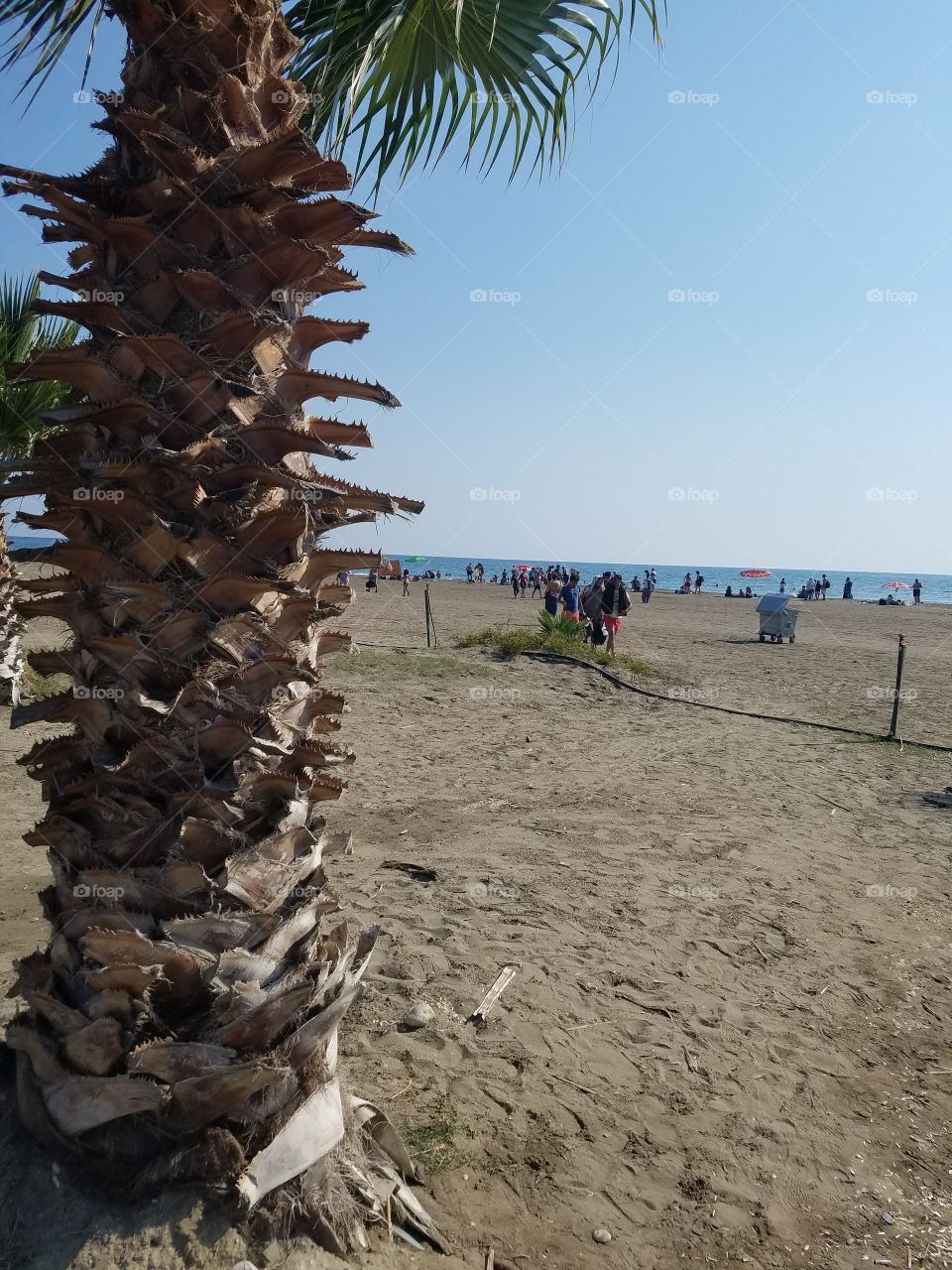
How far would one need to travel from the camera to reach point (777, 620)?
95.0 feet

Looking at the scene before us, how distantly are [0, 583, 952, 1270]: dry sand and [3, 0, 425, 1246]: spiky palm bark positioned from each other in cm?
32

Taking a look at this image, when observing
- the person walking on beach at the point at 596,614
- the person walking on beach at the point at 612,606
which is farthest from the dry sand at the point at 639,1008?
the person walking on beach at the point at 596,614

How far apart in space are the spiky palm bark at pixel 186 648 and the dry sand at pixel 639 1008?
32 cm

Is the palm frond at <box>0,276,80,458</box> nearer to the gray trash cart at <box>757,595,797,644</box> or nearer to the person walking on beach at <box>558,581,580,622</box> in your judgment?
the person walking on beach at <box>558,581,580,622</box>

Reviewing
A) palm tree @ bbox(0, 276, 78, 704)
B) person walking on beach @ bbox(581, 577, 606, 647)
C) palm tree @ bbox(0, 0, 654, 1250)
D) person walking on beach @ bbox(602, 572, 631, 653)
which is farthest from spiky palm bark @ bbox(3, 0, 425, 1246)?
person walking on beach @ bbox(581, 577, 606, 647)

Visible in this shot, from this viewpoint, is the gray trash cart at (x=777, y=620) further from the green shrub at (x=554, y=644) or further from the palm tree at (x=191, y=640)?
the palm tree at (x=191, y=640)

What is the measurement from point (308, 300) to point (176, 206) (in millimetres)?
469

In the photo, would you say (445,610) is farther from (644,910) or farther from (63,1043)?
(63,1043)

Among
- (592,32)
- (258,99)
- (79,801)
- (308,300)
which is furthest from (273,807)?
(592,32)

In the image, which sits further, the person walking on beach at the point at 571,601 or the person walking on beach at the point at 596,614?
the person walking on beach at the point at 571,601

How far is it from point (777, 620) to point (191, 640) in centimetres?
2885

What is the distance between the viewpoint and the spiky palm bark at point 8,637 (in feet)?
32.2

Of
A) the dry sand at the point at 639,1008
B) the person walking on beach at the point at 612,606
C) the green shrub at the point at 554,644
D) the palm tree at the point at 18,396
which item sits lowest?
the dry sand at the point at 639,1008

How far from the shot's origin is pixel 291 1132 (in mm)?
2451
